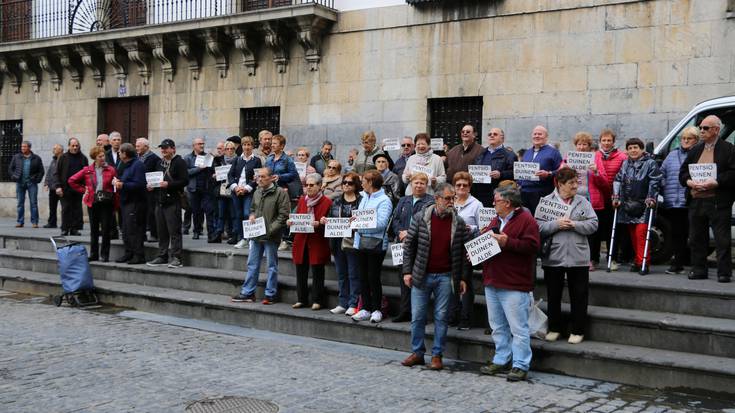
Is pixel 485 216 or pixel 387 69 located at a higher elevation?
pixel 387 69

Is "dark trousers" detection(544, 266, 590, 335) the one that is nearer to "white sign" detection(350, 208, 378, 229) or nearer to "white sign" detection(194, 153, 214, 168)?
"white sign" detection(350, 208, 378, 229)

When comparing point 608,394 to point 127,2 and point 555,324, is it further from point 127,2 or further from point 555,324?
point 127,2

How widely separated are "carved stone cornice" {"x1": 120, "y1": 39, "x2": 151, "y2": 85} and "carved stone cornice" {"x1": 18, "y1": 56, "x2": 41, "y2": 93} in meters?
4.09

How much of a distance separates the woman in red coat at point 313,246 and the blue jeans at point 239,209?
2440mm

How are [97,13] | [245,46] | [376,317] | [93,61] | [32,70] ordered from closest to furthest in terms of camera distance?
[376,317] → [245,46] → [93,61] → [97,13] → [32,70]

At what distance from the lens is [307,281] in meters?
10.1

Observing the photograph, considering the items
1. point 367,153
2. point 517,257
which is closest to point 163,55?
point 367,153

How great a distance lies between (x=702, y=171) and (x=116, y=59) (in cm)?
1581

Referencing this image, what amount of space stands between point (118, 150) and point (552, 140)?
25.9 feet

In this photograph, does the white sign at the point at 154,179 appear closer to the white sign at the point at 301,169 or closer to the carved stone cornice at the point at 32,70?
the white sign at the point at 301,169

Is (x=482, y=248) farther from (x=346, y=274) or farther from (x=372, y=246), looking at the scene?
(x=346, y=274)

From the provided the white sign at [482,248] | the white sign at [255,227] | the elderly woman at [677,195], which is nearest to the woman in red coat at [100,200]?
the white sign at [255,227]

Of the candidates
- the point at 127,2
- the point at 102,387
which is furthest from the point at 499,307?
the point at 127,2

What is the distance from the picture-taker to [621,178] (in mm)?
9852
